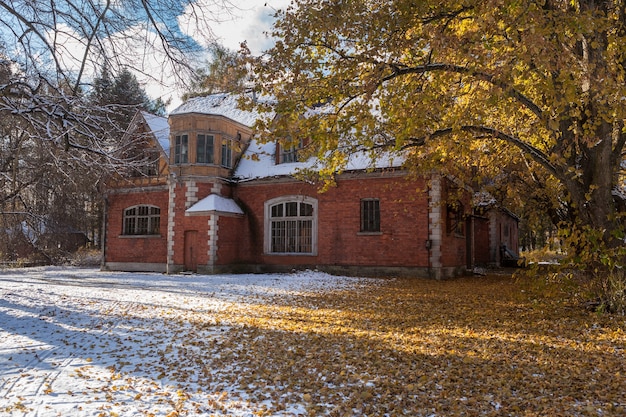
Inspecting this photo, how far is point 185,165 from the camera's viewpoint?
67.5 ft

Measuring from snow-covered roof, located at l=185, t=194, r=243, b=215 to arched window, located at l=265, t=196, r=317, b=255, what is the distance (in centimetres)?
160

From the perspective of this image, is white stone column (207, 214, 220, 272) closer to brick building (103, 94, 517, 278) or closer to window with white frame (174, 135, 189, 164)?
brick building (103, 94, 517, 278)

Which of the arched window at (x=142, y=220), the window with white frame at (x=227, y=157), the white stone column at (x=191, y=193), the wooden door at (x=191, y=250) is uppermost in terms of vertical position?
the window with white frame at (x=227, y=157)

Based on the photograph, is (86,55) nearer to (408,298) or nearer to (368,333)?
(368,333)

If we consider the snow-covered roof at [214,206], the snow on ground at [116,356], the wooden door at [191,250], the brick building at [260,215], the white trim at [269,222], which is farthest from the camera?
the wooden door at [191,250]

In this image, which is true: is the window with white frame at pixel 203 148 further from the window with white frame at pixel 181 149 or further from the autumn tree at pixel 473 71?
the autumn tree at pixel 473 71

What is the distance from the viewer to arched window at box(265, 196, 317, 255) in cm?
2014

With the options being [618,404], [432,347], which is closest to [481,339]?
[432,347]

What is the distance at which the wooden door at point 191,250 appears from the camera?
66.5 ft

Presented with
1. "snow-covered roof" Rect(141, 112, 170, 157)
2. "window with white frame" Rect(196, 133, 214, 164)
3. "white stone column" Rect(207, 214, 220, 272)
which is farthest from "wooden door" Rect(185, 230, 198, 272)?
"snow-covered roof" Rect(141, 112, 170, 157)

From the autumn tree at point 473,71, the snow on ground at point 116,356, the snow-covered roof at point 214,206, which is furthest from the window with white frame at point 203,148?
the autumn tree at point 473,71

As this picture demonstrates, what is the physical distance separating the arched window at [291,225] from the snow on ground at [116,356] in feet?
28.0

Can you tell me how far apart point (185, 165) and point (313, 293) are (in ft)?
34.7

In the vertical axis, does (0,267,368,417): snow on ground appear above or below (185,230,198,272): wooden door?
below
